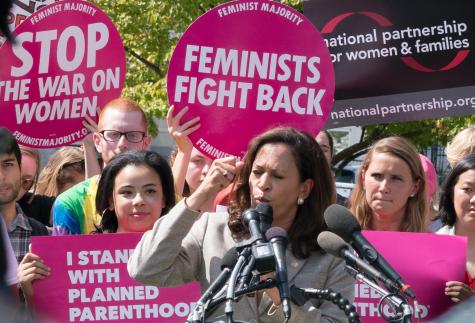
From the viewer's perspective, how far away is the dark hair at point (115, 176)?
4590mm

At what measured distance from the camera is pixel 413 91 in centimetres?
622

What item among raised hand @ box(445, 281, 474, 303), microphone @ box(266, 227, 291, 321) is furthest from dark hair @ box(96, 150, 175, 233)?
microphone @ box(266, 227, 291, 321)

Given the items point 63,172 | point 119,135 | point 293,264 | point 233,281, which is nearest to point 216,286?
point 233,281

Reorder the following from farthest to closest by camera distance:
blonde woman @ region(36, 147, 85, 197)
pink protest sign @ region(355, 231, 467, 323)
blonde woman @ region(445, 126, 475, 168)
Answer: blonde woman @ region(36, 147, 85, 197) < blonde woman @ region(445, 126, 475, 168) < pink protest sign @ region(355, 231, 467, 323)

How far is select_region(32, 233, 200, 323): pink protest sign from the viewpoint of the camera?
4.41 metres

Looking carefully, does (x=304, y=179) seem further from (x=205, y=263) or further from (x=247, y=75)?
(x=247, y=75)

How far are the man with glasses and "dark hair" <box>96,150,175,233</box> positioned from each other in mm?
169

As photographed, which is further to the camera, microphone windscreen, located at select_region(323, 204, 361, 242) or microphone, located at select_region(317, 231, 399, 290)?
microphone windscreen, located at select_region(323, 204, 361, 242)

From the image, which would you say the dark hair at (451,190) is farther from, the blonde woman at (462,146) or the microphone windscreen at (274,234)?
the microphone windscreen at (274,234)

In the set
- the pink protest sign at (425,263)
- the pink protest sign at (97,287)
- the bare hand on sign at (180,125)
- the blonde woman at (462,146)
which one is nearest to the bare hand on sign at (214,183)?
the bare hand on sign at (180,125)

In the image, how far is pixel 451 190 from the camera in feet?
16.0

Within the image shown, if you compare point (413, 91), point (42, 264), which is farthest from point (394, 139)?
point (42, 264)

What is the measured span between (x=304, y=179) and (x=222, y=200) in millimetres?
1258

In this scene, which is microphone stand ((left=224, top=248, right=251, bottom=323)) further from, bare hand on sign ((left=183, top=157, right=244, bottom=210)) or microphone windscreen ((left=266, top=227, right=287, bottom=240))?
bare hand on sign ((left=183, top=157, right=244, bottom=210))
